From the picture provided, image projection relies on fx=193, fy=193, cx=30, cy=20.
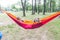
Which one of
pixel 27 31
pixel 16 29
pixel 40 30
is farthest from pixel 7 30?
pixel 40 30

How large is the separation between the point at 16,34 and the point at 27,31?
0.42 meters

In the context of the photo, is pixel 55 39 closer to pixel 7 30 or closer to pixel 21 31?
pixel 21 31

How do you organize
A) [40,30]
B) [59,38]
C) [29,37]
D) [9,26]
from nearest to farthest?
[59,38] → [29,37] → [40,30] → [9,26]

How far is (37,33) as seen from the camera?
660cm

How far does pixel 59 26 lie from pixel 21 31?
4.77 ft

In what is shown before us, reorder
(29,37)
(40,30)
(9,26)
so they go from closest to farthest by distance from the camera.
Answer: (29,37) → (40,30) → (9,26)

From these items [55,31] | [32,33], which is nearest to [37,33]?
[32,33]

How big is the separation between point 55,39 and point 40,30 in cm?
94

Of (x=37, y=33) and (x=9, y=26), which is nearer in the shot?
(x=37, y=33)

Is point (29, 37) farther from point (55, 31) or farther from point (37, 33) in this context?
point (55, 31)

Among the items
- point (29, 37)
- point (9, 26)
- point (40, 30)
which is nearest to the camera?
point (29, 37)

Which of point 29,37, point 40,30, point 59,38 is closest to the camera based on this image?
point 59,38

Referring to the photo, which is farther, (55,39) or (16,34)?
(16,34)

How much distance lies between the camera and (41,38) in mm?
6207
